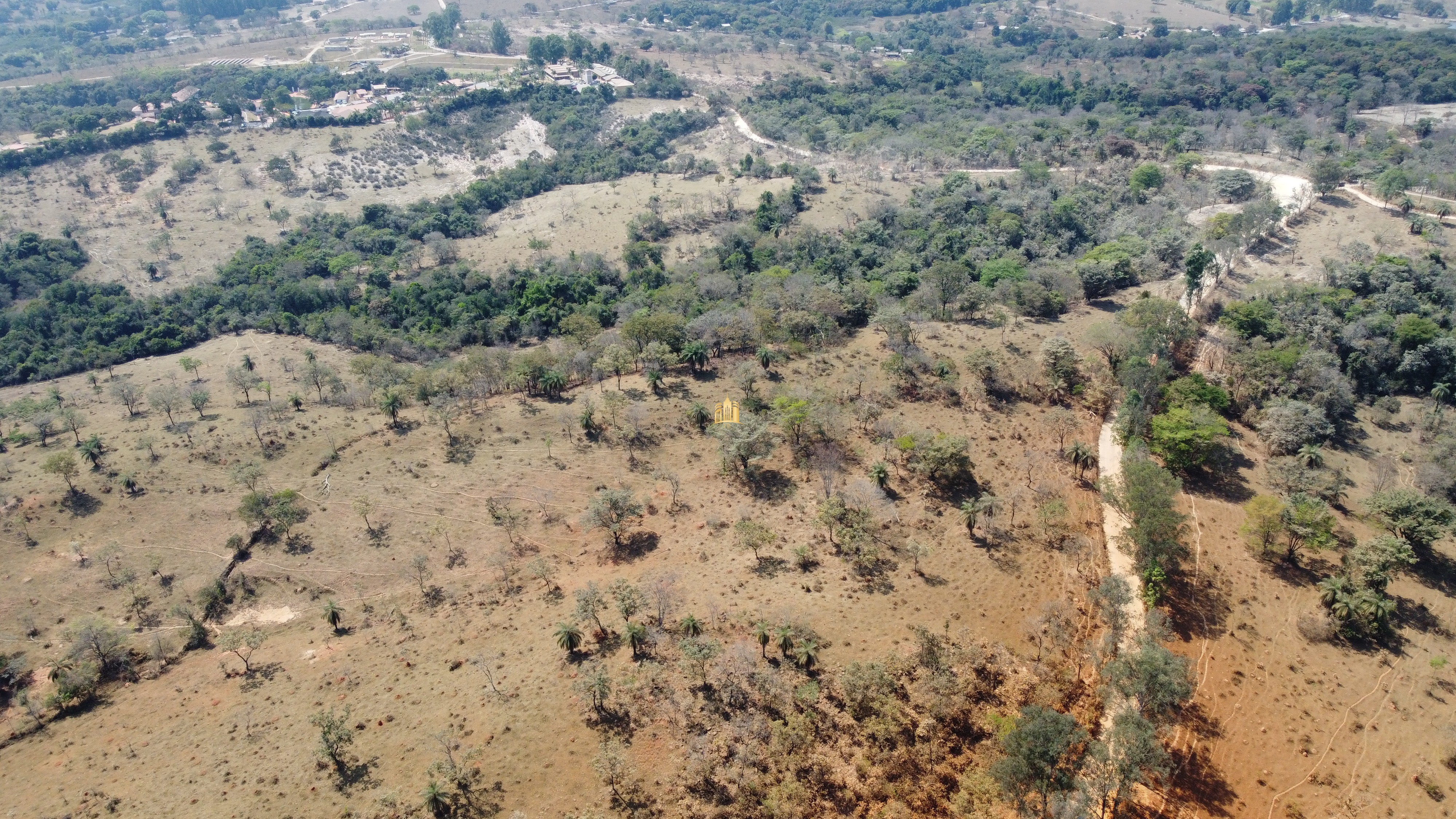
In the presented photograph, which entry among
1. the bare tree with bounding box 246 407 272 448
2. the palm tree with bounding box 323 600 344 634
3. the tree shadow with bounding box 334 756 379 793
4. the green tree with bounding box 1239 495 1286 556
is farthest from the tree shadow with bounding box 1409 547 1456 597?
the bare tree with bounding box 246 407 272 448

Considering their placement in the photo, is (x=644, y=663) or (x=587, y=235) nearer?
(x=644, y=663)

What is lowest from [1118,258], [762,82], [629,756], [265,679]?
[265,679]

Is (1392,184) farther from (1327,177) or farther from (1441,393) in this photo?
(1441,393)

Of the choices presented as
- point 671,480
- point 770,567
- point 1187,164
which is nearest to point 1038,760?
point 770,567

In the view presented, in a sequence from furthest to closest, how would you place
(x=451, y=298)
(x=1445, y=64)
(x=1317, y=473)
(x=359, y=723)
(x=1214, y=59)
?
(x=1214, y=59) → (x=1445, y=64) → (x=451, y=298) → (x=1317, y=473) → (x=359, y=723)

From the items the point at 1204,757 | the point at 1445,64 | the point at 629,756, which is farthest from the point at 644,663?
the point at 1445,64

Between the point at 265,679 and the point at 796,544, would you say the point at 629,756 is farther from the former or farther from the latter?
the point at 265,679
